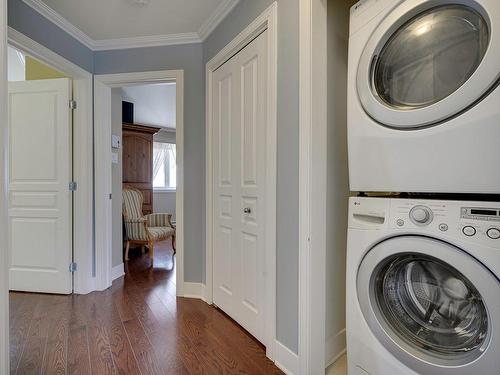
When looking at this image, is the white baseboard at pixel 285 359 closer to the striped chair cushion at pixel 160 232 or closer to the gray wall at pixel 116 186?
the gray wall at pixel 116 186

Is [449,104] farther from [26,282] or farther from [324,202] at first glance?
[26,282]

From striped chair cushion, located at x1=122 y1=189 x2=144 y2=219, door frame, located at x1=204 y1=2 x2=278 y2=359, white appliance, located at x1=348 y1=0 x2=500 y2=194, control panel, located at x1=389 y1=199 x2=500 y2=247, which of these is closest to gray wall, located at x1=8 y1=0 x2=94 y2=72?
door frame, located at x1=204 y1=2 x2=278 y2=359

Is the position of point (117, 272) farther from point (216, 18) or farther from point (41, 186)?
point (216, 18)

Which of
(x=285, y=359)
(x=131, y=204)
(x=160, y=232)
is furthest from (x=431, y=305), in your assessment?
(x=131, y=204)

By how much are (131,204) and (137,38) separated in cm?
218

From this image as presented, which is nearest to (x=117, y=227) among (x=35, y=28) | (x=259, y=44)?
(x=35, y=28)

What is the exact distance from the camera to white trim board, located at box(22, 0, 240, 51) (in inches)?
82.7

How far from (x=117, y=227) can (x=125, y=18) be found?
6.65 ft

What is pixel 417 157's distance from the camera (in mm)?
994

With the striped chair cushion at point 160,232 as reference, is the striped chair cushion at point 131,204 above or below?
above

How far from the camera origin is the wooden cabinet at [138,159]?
175 inches

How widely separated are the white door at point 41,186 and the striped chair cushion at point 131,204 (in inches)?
47.6

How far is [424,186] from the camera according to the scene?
0.99 m

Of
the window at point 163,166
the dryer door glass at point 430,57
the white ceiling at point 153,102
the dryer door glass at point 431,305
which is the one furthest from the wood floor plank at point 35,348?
the window at point 163,166
